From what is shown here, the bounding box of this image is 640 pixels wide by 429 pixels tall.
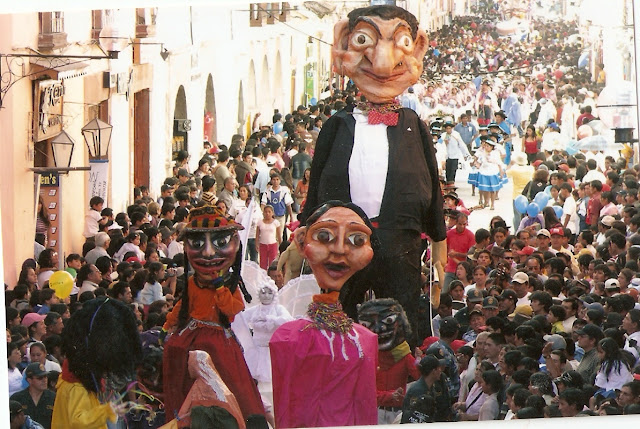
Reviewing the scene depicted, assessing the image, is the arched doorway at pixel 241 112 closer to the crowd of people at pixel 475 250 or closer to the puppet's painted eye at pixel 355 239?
the crowd of people at pixel 475 250

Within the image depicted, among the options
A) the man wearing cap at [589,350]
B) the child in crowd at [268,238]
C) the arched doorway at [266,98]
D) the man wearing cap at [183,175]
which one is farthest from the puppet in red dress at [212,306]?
the man wearing cap at [589,350]

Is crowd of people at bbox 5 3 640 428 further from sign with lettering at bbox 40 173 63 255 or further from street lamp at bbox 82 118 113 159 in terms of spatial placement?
street lamp at bbox 82 118 113 159

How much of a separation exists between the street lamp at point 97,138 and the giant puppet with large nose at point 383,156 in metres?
1.80

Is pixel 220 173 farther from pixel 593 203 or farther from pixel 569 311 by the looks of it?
pixel 593 203

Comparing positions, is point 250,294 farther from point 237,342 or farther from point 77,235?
point 77,235

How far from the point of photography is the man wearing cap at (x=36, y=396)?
11266 millimetres

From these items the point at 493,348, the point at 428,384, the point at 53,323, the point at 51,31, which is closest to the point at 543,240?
the point at 493,348

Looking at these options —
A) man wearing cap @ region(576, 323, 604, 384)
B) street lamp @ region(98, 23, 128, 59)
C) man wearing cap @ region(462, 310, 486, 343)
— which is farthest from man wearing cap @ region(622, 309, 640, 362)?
street lamp @ region(98, 23, 128, 59)

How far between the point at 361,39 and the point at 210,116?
173cm

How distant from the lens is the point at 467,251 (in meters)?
12.0

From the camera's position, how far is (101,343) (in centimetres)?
1107

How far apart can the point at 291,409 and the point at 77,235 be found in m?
2.12

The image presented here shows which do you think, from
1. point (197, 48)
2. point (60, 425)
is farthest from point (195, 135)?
point (60, 425)

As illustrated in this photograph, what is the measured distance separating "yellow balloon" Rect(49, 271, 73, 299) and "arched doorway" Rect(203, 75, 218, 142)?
1354 mm
